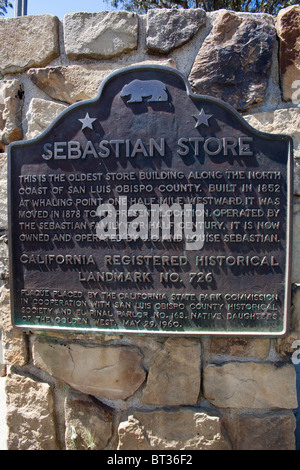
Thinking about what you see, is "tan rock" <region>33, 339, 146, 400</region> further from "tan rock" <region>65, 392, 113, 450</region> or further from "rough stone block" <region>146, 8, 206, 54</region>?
"rough stone block" <region>146, 8, 206, 54</region>

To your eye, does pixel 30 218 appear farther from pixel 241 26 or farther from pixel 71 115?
pixel 241 26

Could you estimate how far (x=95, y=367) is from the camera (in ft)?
6.78

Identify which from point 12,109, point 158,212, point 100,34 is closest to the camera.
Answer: point 158,212

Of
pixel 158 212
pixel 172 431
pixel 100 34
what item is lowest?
pixel 172 431

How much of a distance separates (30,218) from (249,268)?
52.2 inches

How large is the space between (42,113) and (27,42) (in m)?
0.48

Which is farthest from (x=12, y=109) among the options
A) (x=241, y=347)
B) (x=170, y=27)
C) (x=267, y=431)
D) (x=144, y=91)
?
(x=267, y=431)

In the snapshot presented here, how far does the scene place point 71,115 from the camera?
1.98 meters

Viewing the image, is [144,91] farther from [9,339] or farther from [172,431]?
[172,431]

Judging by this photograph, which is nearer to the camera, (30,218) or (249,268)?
(249,268)

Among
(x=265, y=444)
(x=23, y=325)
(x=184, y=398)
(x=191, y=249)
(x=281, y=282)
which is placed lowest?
(x=265, y=444)

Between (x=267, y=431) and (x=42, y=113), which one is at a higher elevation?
(x=42, y=113)

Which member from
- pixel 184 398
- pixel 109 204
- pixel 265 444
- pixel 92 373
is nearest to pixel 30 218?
pixel 109 204

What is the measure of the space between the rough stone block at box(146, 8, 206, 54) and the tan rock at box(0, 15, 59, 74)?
0.62 meters
